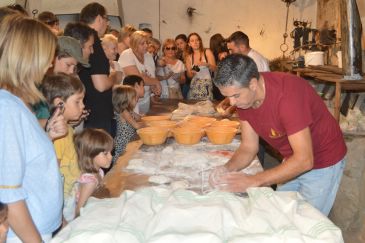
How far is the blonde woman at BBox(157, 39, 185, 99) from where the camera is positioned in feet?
20.0

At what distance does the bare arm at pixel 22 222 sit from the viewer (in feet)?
4.94

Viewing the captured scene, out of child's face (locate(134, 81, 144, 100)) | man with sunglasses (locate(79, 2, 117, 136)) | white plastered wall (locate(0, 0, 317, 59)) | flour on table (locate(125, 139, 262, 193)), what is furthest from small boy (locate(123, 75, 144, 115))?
white plastered wall (locate(0, 0, 317, 59))

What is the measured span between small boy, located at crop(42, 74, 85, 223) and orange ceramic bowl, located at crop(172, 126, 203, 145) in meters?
0.92

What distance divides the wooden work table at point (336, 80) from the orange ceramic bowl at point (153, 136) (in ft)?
6.91

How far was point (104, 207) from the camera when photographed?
165cm

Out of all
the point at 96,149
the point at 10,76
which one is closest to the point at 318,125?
the point at 96,149

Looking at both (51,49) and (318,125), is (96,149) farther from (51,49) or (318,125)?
(318,125)

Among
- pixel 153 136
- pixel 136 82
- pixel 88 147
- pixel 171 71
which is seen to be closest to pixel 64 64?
pixel 88 147

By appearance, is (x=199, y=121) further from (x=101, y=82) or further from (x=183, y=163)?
A: (x=183, y=163)

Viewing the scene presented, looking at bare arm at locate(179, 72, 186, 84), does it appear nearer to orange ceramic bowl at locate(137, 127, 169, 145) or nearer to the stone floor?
the stone floor

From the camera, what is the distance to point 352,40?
4293mm

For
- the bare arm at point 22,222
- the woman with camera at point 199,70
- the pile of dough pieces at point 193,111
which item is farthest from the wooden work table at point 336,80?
the bare arm at point 22,222

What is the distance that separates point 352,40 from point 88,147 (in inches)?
125

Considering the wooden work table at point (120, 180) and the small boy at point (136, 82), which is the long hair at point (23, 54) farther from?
the small boy at point (136, 82)
